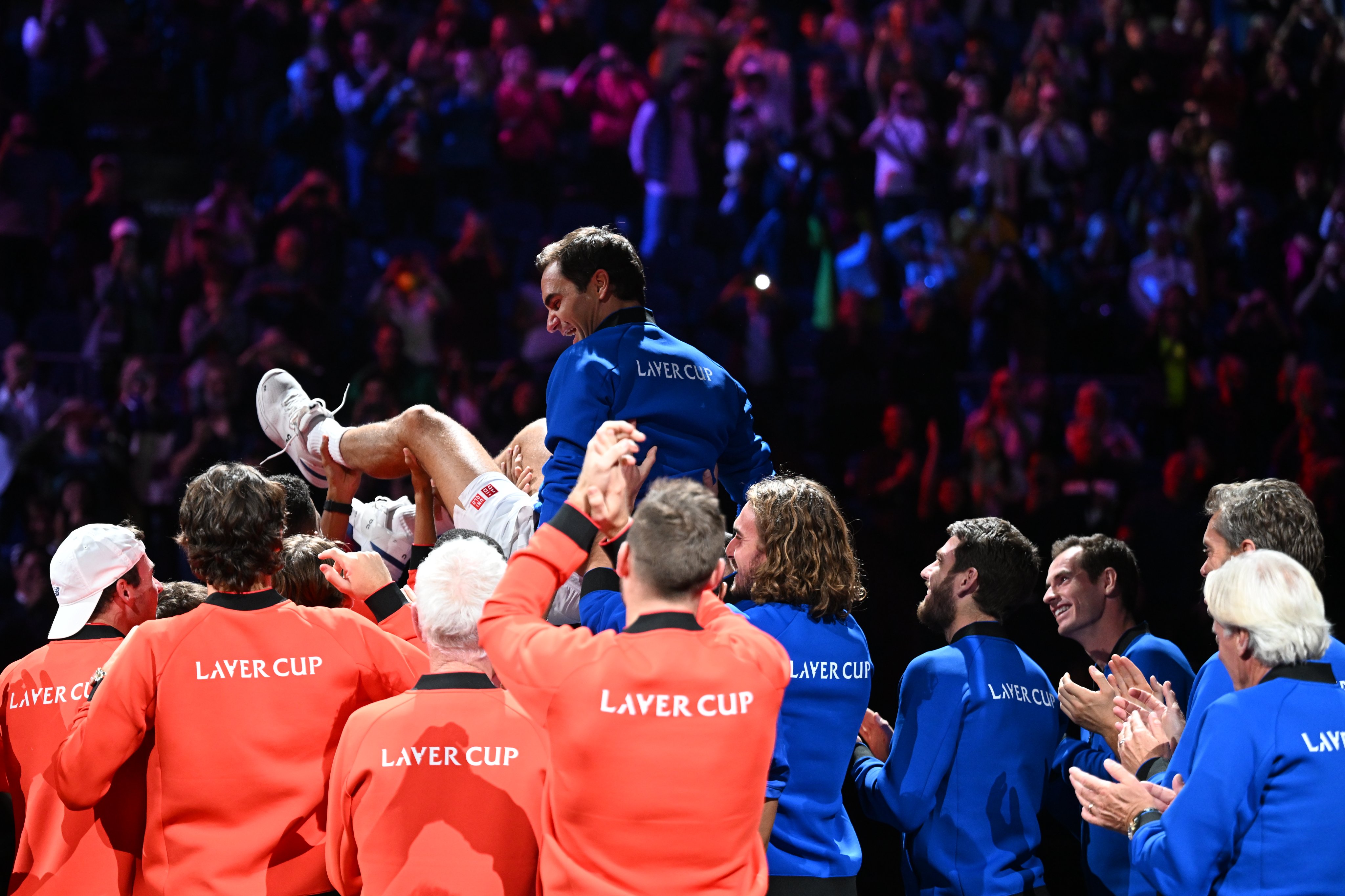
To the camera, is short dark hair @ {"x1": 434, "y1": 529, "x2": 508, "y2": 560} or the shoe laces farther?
the shoe laces

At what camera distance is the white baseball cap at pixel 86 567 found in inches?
118

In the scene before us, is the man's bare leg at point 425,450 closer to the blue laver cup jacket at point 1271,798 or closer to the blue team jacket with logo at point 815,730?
the blue team jacket with logo at point 815,730

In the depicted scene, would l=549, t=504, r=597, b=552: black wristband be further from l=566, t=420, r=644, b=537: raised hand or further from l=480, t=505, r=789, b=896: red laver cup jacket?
l=480, t=505, r=789, b=896: red laver cup jacket

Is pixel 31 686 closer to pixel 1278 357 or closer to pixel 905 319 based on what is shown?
pixel 905 319

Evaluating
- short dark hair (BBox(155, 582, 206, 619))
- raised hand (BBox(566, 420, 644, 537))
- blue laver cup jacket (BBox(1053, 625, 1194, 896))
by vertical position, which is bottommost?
blue laver cup jacket (BBox(1053, 625, 1194, 896))

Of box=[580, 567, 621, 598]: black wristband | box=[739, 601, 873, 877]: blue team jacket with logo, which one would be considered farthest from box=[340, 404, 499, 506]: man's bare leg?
box=[739, 601, 873, 877]: blue team jacket with logo

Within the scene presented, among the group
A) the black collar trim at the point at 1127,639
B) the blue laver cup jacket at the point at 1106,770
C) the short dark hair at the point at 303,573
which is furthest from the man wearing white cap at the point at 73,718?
the black collar trim at the point at 1127,639

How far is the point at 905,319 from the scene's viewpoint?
28.0 ft

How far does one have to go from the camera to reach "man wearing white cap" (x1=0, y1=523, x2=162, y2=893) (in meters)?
2.84

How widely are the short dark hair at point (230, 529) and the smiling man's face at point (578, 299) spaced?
0.89 meters

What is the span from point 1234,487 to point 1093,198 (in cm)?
683

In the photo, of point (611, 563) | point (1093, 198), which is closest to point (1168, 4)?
point (1093, 198)

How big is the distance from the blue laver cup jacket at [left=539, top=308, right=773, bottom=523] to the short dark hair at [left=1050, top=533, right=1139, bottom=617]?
4.12 ft

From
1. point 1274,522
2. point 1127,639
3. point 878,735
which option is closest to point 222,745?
point 878,735
